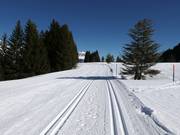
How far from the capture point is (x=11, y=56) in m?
32.3

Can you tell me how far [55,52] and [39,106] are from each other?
34.6 m

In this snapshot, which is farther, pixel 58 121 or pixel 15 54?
pixel 15 54

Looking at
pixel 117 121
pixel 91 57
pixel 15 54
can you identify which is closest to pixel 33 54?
pixel 15 54

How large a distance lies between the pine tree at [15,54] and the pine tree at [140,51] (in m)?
17.1

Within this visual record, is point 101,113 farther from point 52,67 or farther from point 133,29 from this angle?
point 52,67

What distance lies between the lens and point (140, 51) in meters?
22.1

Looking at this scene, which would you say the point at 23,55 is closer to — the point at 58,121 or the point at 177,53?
the point at 58,121

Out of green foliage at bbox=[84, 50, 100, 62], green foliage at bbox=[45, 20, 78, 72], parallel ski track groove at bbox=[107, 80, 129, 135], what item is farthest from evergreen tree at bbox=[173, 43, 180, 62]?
parallel ski track groove at bbox=[107, 80, 129, 135]

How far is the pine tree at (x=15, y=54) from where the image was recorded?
30953 mm

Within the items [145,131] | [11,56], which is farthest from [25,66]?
[145,131]

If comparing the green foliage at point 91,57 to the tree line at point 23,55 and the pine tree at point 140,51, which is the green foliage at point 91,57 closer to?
the tree line at point 23,55

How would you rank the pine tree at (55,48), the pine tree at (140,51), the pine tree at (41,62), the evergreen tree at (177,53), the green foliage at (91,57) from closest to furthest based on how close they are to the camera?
the pine tree at (140,51) → the pine tree at (41,62) → the pine tree at (55,48) → the evergreen tree at (177,53) → the green foliage at (91,57)

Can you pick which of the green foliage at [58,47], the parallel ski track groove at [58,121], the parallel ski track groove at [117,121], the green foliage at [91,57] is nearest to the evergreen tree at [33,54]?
the green foliage at [58,47]

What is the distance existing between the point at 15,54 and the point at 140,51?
20563 mm
